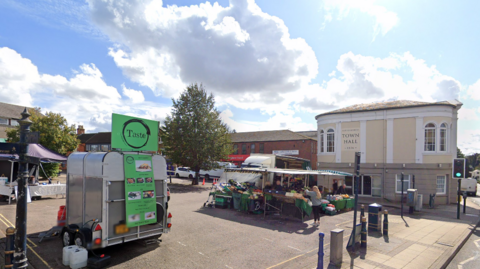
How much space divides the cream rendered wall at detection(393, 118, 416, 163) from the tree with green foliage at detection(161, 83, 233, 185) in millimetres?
15239

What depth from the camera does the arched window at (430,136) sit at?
20.2 meters

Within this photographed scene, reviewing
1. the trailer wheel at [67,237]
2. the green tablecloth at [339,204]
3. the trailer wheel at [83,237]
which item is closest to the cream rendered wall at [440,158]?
the green tablecloth at [339,204]

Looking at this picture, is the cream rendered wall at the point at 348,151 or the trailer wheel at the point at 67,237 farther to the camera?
the cream rendered wall at the point at 348,151

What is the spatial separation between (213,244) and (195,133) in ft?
59.5

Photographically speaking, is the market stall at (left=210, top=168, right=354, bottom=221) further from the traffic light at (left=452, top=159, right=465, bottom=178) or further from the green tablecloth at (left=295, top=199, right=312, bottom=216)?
the traffic light at (left=452, top=159, right=465, bottom=178)

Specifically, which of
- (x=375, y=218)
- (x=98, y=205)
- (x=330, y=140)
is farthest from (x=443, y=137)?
(x=98, y=205)

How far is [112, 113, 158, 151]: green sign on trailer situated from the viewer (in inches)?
292

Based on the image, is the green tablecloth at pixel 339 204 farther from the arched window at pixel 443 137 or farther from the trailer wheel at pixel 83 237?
the trailer wheel at pixel 83 237

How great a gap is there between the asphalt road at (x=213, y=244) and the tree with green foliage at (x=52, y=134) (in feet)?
43.5

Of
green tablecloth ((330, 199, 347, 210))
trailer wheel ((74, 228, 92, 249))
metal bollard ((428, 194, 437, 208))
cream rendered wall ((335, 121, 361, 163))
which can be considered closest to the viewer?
trailer wheel ((74, 228, 92, 249))

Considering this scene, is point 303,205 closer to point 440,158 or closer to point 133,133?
point 133,133

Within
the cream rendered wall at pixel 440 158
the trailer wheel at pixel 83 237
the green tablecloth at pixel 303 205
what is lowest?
the green tablecloth at pixel 303 205

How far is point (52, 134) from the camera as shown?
25.2 m

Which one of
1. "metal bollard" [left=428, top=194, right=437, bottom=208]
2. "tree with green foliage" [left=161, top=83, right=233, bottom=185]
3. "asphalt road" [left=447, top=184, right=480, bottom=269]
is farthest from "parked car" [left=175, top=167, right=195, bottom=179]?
"asphalt road" [left=447, top=184, right=480, bottom=269]
